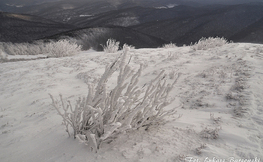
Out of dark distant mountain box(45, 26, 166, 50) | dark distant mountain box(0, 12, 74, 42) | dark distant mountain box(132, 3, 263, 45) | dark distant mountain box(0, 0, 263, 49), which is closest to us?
dark distant mountain box(45, 26, 166, 50)

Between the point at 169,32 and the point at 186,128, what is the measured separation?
47.3 meters

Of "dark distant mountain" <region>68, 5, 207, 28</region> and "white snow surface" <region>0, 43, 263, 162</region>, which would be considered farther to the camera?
"dark distant mountain" <region>68, 5, 207, 28</region>

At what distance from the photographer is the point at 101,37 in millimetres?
19844

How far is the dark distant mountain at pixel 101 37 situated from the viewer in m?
16.6

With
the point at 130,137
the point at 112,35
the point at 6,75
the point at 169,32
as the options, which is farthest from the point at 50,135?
the point at 169,32

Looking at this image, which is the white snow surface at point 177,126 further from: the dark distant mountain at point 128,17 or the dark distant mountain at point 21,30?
the dark distant mountain at point 128,17

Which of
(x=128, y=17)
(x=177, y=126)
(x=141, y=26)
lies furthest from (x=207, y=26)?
(x=177, y=126)

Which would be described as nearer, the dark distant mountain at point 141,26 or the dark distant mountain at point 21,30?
the dark distant mountain at point 141,26

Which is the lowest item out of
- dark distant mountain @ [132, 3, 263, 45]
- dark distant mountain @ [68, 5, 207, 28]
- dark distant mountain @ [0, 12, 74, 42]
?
dark distant mountain @ [0, 12, 74, 42]

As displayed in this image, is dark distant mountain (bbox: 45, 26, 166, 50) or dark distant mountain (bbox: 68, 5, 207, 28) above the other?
dark distant mountain (bbox: 68, 5, 207, 28)

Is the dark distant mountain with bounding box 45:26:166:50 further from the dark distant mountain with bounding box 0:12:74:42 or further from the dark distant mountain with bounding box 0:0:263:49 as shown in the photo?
the dark distant mountain with bounding box 0:12:74:42

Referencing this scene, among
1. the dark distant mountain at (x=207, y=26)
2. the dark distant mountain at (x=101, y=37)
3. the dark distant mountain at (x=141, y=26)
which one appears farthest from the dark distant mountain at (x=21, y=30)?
the dark distant mountain at (x=207, y=26)

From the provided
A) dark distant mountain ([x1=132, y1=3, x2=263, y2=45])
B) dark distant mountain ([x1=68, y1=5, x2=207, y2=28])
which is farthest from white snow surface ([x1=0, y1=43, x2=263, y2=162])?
dark distant mountain ([x1=68, y1=5, x2=207, y2=28])

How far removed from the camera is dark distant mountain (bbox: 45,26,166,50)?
16.6 metres
